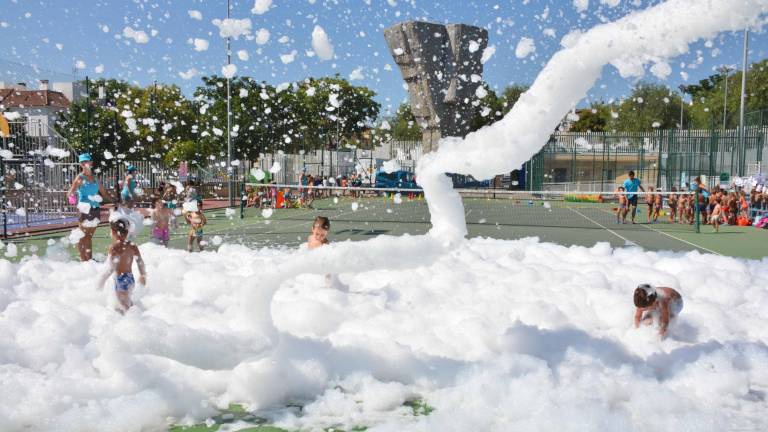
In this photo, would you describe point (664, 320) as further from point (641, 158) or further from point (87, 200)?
point (641, 158)

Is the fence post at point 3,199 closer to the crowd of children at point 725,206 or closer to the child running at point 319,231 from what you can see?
the child running at point 319,231

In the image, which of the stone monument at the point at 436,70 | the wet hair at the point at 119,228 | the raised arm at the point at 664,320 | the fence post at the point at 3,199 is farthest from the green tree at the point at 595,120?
the wet hair at the point at 119,228

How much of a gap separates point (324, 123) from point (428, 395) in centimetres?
5049

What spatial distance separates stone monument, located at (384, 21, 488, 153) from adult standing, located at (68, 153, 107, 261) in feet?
91.9

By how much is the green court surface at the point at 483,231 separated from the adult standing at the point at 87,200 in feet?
8.28

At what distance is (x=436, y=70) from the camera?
38062mm

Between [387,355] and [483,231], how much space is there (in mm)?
11739

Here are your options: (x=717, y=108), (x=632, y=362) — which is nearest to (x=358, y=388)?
(x=632, y=362)

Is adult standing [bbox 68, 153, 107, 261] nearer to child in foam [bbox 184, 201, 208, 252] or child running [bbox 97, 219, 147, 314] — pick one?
child in foam [bbox 184, 201, 208, 252]

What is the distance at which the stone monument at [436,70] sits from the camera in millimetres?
36969

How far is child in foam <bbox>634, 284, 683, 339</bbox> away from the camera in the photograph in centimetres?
606

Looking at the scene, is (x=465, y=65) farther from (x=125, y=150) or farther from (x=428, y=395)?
(x=428, y=395)

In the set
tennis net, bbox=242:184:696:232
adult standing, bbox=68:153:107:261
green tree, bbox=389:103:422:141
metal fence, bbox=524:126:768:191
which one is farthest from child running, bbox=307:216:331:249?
green tree, bbox=389:103:422:141

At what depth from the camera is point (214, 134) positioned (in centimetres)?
4084
